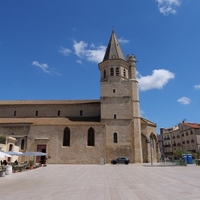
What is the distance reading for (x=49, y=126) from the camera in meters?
34.0

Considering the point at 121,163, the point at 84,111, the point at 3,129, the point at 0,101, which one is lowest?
the point at 121,163

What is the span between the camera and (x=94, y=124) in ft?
111

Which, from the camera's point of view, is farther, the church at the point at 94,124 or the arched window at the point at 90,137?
the arched window at the point at 90,137

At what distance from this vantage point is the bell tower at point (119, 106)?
3403 centimetres

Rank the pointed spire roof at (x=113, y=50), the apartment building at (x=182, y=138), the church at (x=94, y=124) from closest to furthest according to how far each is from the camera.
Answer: the church at (x=94, y=124)
the pointed spire roof at (x=113, y=50)
the apartment building at (x=182, y=138)

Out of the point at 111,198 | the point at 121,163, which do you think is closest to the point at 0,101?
the point at 121,163

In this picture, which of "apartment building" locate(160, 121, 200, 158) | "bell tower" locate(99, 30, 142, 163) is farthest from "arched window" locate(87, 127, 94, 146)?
"apartment building" locate(160, 121, 200, 158)

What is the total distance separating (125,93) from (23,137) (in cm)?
1957


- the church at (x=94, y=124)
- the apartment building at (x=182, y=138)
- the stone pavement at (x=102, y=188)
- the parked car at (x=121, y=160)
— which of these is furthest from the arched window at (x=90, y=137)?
the apartment building at (x=182, y=138)

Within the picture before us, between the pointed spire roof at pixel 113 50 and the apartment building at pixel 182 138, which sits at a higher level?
the pointed spire roof at pixel 113 50

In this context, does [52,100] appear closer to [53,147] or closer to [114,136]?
[53,147]

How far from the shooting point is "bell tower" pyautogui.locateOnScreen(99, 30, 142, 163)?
3403cm

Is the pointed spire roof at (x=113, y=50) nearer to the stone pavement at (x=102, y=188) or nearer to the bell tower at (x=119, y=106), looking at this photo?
the bell tower at (x=119, y=106)

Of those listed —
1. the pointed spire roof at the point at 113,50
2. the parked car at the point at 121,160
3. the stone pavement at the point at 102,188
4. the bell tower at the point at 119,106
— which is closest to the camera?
the stone pavement at the point at 102,188
